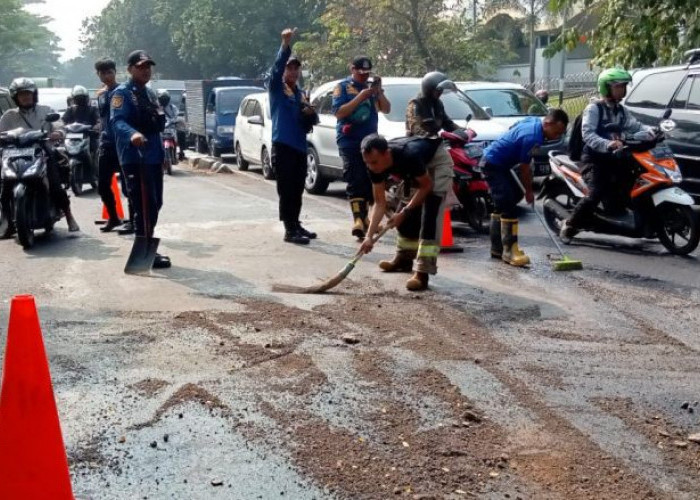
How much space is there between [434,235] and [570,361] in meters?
2.19

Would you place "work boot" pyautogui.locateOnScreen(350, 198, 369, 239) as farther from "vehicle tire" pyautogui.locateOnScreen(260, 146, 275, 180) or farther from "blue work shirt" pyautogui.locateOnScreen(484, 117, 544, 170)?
"vehicle tire" pyautogui.locateOnScreen(260, 146, 275, 180)

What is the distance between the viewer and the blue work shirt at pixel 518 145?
852cm

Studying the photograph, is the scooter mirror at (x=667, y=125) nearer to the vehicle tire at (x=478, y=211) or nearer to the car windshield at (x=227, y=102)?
the vehicle tire at (x=478, y=211)

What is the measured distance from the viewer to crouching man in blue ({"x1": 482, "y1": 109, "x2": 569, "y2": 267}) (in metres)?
8.59

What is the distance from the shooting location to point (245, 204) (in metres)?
13.2

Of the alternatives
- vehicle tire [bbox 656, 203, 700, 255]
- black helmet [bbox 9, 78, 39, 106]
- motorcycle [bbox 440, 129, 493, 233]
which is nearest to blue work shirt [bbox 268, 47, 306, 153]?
motorcycle [bbox 440, 129, 493, 233]

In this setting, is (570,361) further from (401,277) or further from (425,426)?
(401,277)

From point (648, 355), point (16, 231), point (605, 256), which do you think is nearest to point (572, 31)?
point (605, 256)

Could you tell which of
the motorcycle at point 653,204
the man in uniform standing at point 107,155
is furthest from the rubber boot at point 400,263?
the man in uniform standing at point 107,155

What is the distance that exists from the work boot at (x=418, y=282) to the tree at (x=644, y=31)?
24.3 feet

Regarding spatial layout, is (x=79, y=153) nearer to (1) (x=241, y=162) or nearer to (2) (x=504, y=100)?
(1) (x=241, y=162)

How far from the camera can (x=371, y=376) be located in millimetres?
5441

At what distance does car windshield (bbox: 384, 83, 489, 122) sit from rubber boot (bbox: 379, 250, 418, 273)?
190 inches

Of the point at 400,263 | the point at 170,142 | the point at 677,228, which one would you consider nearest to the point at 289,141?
the point at 400,263
